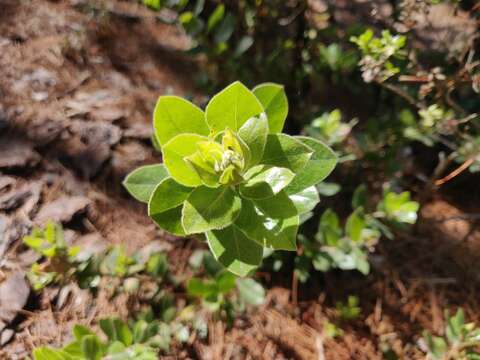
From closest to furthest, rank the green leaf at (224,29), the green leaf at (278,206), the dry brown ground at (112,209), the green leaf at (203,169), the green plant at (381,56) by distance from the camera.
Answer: the green leaf at (203,169) → the green leaf at (278,206) → the green plant at (381,56) → the dry brown ground at (112,209) → the green leaf at (224,29)

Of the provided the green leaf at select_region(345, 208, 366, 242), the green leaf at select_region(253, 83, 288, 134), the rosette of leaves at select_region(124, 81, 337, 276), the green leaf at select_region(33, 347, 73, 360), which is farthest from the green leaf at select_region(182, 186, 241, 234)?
the green leaf at select_region(345, 208, 366, 242)

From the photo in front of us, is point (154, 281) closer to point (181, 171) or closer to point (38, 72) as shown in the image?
point (181, 171)

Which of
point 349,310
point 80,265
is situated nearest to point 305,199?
point 80,265

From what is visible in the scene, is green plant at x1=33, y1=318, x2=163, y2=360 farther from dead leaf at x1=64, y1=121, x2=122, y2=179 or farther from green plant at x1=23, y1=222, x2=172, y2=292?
dead leaf at x1=64, y1=121, x2=122, y2=179

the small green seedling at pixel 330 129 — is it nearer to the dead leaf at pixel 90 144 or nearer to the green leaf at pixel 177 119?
the green leaf at pixel 177 119

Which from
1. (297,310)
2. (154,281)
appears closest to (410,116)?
(297,310)

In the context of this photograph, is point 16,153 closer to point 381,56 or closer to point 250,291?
point 250,291

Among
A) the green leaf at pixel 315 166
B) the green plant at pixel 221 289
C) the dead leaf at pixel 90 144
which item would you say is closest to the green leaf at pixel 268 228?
the green leaf at pixel 315 166
